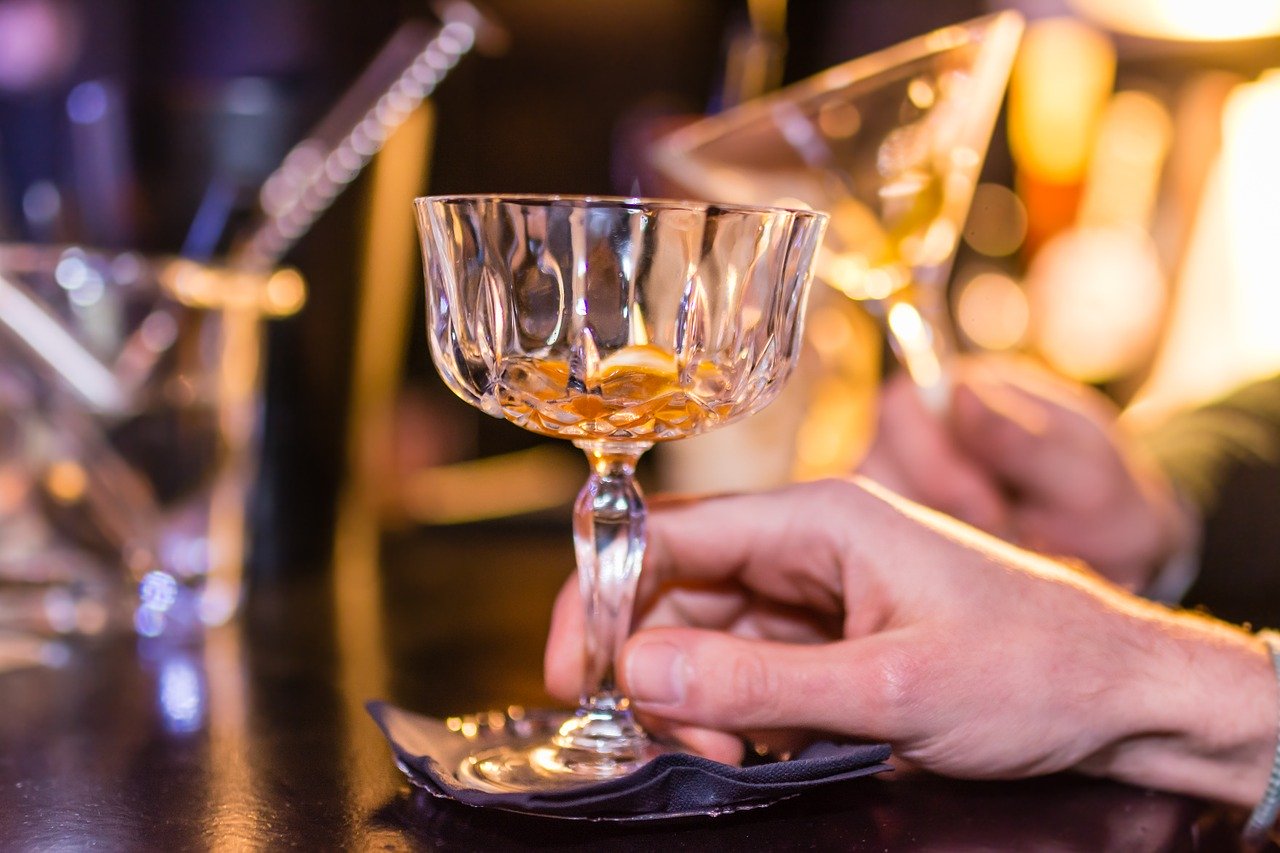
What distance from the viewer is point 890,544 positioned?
0.58 metres

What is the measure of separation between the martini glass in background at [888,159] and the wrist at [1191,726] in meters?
0.41

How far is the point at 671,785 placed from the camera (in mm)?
512

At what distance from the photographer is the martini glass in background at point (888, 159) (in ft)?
3.10

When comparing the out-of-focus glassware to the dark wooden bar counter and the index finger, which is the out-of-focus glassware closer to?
the dark wooden bar counter

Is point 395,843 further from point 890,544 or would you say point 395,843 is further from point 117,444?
point 117,444

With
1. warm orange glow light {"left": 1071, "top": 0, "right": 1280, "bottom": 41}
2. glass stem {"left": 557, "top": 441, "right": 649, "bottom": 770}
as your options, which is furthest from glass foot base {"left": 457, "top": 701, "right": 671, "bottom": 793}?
warm orange glow light {"left": 1071, "top": 0, "right": 1280, "bottom": 41}

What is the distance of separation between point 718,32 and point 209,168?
166 cm

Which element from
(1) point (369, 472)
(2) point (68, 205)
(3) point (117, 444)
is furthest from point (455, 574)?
(2) point (68, 205)

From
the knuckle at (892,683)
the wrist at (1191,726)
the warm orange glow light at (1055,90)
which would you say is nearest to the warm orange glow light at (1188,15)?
the warm orange glow light at (1055,90)

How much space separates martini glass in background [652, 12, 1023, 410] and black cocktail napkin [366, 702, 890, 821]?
51 cm

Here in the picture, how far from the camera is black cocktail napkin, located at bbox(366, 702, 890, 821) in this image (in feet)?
1.65

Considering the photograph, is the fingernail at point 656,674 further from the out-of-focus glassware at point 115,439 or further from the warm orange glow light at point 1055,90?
the warm orange glow light at point 1055,90

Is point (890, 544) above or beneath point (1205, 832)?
above

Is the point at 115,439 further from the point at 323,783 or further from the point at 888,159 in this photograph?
the point at 888,159
